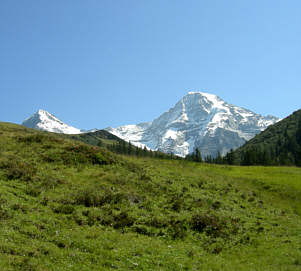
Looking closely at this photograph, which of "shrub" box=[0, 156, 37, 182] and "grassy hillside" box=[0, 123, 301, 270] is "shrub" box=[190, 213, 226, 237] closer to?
"grassy hillside" box=[0, 123, 301, 270]

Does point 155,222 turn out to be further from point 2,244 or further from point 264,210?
point 264,210

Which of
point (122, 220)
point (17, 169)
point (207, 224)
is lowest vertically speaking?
point (207, 224)

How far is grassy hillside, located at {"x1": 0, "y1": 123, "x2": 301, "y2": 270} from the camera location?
630 inches

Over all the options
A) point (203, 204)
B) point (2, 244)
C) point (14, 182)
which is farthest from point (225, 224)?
point (14, 182)

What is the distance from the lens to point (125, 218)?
909 inches

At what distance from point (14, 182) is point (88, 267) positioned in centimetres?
1517

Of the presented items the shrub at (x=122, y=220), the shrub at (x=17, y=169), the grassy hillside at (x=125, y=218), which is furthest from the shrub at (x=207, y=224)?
the shrub at (x=17, y=169)

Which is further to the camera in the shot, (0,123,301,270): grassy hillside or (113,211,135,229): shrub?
(113,211,135,229): shrub

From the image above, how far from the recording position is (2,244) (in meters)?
14.1

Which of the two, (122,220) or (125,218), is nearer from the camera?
(122,220)

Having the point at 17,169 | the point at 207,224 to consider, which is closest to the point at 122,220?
the point at 207,224

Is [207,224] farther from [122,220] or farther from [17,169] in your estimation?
[17,169]

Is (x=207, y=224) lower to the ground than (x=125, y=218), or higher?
lower

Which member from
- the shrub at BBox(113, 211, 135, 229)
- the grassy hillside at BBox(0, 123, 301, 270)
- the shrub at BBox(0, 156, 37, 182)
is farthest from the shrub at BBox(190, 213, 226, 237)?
the shrub at BBox(0, 156, 37, 182)
